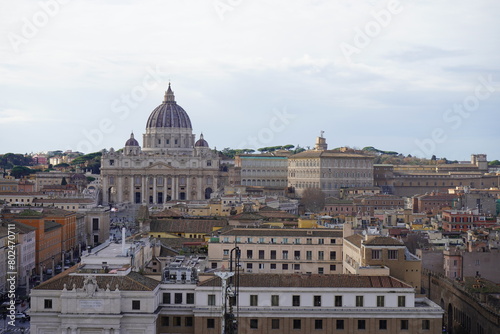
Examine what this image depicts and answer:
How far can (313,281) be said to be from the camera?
984 inches

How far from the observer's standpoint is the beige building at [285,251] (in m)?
32.0

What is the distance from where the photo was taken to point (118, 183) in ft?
353

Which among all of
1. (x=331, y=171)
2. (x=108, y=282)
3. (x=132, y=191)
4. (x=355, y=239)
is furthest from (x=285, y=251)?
(x=132, y=191)

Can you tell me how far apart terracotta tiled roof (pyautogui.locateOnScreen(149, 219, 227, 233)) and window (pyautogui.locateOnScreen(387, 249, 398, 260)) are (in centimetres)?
1504

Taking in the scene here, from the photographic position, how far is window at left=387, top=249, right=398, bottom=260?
28.0 metres

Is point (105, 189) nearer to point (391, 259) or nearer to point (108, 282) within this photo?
point (391, 259)

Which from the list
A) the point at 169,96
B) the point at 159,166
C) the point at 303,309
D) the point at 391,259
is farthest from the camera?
the point at 169,96

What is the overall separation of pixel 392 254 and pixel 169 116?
96027 millimetres

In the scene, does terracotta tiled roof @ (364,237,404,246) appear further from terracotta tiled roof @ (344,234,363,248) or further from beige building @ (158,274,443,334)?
beige building @ (158,274,443,334)

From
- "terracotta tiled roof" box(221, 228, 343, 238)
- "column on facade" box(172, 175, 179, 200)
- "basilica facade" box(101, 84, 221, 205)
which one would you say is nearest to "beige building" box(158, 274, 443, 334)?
"terracotta tiled roof" box(221, 228, 343, 238)

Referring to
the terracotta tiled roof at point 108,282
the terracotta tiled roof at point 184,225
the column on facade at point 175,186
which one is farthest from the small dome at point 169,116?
the terracotta tiled roof at point 108,282

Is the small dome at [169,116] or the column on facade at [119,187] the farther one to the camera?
the small dome at [169,116]

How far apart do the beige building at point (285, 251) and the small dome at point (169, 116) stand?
90.5 metres

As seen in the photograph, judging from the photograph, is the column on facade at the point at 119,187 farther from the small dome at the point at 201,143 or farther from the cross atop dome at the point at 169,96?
the cross atop dome at the point at 169,96
